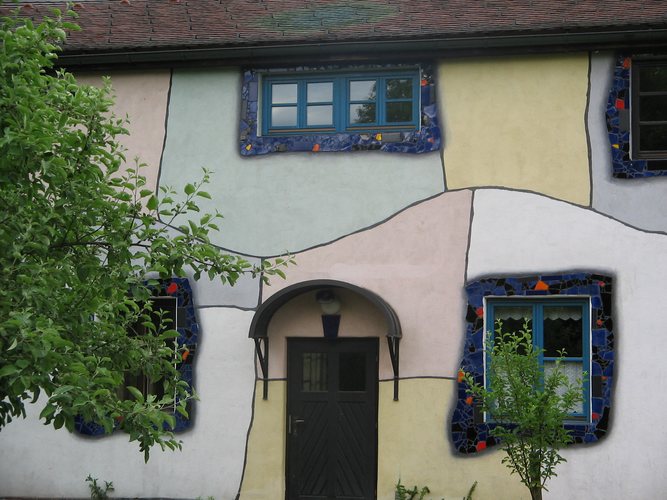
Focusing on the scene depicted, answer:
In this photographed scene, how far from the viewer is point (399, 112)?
13.1m

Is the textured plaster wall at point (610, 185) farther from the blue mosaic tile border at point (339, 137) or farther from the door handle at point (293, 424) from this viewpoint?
the door handle at point (293, 424)

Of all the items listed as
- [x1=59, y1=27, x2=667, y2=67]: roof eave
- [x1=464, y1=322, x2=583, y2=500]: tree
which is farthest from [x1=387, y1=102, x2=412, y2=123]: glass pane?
[x1=464, y1=322, x2=583, y2=500]: tree

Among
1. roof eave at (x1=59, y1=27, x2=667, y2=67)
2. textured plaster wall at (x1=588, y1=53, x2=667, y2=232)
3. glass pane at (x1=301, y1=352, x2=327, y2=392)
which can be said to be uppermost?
roof eave at (x1=59, y1=27, x2=667, y2=67)

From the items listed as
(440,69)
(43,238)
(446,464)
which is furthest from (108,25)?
(43,238)

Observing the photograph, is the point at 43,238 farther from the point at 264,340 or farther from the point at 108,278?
the point at 264,340

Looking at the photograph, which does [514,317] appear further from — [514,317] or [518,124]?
[518,124]

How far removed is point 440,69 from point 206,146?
2.99 meters

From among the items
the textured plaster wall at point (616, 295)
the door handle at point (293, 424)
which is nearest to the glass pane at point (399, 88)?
the textured plaster wall at point (616, 295)

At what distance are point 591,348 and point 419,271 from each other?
2123mm

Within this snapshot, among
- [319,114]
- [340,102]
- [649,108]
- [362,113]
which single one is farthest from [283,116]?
[649,108]

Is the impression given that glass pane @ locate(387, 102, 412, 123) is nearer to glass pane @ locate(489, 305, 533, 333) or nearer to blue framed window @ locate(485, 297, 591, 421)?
blue framed window @ locate(485, 297, 591, 421)

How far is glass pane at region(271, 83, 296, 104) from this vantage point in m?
13.4

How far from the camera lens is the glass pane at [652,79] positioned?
41.3 ft

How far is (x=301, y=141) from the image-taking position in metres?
13.2
